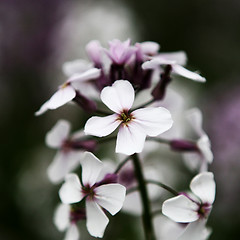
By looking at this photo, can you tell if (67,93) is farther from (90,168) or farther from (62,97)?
(90,168)

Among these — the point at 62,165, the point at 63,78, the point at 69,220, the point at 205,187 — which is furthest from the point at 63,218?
the point at 63,78

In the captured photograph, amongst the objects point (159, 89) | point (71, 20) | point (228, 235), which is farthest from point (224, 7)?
point (159, 89)

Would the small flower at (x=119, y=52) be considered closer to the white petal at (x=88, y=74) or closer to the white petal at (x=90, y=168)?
the white petal at (x=88, y=74)

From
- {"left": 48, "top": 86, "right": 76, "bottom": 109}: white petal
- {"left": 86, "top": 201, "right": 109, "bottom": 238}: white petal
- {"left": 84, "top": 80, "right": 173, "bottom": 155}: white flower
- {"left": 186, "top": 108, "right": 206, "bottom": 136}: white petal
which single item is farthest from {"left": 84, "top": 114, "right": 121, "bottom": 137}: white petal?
{"left": 186, "top": 108, "right": 206, "bottom": 136}: white petal

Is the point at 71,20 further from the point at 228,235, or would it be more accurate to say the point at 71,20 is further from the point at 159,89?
the point at 159,89

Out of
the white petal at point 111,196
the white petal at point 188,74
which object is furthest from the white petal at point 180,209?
the white petal at point 188,74

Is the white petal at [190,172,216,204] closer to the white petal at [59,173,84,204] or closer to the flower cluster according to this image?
the flower cluster
